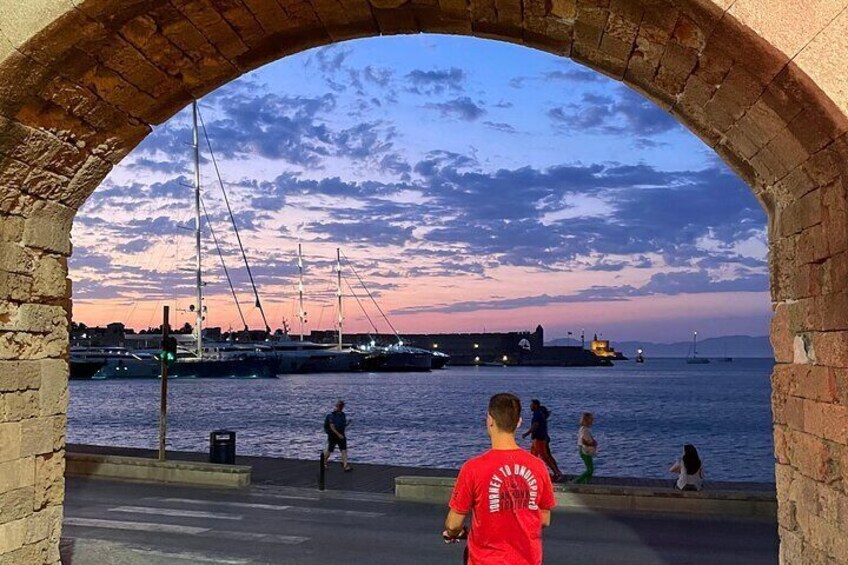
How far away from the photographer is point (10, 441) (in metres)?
6.01

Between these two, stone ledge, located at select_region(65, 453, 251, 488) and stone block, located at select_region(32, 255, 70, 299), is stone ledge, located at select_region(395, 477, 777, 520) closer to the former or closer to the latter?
stone ledge, located at select_region(65, 453, 251, 488)

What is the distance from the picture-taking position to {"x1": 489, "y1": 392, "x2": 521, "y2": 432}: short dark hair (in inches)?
177

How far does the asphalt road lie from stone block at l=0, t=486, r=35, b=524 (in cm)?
406

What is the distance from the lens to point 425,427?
55000mm

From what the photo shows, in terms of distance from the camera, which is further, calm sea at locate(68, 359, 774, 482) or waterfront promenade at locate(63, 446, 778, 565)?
calm sea at locate(68, 359, 774, 482)

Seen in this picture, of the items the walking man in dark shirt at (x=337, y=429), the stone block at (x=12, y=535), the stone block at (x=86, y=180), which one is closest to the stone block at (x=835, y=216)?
the stone block at (x=86, y=180)

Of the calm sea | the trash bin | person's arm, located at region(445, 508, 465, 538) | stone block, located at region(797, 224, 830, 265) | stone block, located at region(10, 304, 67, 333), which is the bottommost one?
the calm sea

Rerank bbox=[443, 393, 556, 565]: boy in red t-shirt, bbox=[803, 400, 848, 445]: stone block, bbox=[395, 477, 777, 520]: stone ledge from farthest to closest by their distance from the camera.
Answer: bbox=[395, 477, 777, 520]: stone ledge < bbox=[803, 400, 848, 445]: stone block < bbox=[443, 393, 556, 565]: boy in red t-shirt

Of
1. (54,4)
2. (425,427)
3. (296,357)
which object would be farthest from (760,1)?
(296,357)

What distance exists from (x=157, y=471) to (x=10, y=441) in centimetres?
1187

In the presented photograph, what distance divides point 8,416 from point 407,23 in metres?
4.16

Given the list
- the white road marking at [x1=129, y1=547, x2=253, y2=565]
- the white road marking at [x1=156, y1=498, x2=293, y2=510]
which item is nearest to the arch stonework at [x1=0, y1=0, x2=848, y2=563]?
the white road marking at [x1=129, y1=547, x2=253, y2=565]

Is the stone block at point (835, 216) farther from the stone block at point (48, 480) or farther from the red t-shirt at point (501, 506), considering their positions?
the stone block at point (48, 480)

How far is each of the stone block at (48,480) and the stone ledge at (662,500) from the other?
30.3 feet
